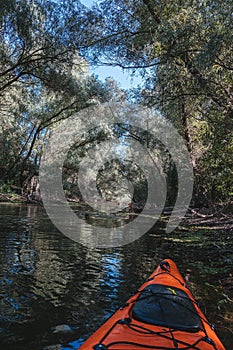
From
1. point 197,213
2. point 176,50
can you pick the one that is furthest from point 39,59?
point 197,213

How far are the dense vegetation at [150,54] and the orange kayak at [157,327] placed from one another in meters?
4.62

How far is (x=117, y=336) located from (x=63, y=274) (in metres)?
3.47

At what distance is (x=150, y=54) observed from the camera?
27.7ft

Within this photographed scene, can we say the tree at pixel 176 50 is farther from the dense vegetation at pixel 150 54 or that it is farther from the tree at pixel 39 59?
the tree at pixel 39 59

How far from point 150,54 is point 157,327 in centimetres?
736

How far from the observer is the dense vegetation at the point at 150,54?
6.46 meters

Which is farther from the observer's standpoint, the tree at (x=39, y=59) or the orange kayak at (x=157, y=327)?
the tree at (x=39, y=59)

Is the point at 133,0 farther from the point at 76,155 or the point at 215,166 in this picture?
the point at 76,155

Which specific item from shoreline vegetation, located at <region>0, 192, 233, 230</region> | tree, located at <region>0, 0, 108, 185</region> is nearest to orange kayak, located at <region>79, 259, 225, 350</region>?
shoreline vegetation, located at <region>0, 192, 233, 230</region>

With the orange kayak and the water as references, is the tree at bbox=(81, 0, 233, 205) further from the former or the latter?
the orange kayak

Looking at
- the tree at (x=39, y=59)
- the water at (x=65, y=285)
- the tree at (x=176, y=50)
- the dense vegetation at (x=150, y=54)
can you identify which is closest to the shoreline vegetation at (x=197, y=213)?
the dense vegetation at (x=150, y=54)

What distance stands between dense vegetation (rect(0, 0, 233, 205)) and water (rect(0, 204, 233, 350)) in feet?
14.5

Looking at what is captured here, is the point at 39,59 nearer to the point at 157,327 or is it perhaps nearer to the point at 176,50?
the point at 176,50

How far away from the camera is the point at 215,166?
1245 centimetres
